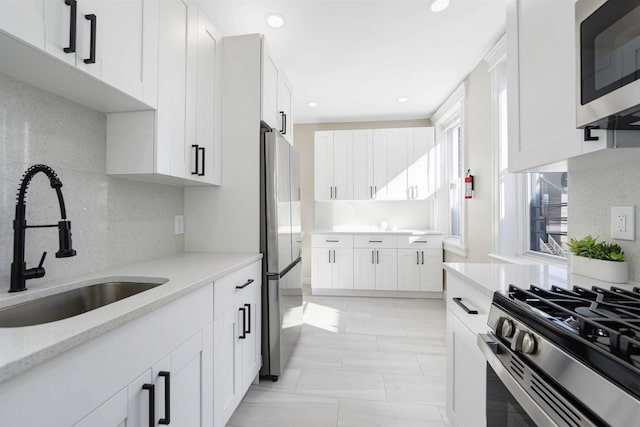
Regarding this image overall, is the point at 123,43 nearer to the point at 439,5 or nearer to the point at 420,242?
the point at 439,5

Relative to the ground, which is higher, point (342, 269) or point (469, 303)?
point (469, 303)

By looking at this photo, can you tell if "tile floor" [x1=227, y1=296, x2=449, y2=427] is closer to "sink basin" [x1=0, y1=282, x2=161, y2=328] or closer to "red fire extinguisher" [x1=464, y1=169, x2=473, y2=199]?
"sink basin" [x1=0, y1=282, x2=161, y2=328]

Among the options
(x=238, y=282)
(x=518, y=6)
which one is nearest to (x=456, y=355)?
(x=238, y=282)

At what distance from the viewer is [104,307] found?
84 cm

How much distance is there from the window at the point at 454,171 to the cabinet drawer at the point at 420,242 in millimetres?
285

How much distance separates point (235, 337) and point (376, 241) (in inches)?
109

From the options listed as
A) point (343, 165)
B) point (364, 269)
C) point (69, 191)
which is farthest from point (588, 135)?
point (343, 165)

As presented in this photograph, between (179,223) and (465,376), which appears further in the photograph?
(179,223)

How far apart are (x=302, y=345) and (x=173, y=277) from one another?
5.37 feet

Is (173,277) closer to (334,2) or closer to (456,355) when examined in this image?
(456,355)

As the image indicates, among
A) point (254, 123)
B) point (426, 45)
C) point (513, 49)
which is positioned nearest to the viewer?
point (513, 49)

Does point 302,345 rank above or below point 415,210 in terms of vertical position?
below

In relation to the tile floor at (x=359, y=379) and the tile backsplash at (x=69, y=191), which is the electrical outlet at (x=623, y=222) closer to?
the tile floor at (x=359, y=379)

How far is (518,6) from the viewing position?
135 cm
